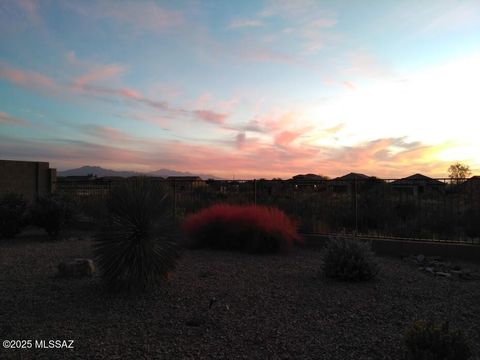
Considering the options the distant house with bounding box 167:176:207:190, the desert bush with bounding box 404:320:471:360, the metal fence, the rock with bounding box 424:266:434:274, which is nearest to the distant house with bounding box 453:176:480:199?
the metal fence

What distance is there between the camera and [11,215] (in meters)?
14.9

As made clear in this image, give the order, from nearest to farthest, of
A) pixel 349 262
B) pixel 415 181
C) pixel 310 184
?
pixel 349 262, pixel 415 181, pixel 310 184

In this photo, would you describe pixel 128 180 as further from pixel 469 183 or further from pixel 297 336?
pixel 469 183

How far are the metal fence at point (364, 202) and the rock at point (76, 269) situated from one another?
2.82m

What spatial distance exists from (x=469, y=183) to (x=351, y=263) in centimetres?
591

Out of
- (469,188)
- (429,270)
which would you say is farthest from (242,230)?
(469,188)

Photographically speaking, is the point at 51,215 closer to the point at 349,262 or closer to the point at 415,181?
the point at 349,262

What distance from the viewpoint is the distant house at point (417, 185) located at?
480 inches

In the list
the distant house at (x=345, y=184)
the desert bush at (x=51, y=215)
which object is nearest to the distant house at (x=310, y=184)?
the distant house at (x=345, y=184)

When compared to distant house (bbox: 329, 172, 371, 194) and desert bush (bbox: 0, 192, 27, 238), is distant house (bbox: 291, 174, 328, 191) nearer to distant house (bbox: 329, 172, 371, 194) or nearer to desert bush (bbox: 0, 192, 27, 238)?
distant house (bbox: 329, 172, 371, 194)

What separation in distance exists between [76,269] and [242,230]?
188 inches

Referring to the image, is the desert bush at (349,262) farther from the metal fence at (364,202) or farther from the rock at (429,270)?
the metal fence at (364,202)

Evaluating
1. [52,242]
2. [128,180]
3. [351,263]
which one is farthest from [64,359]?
[52,242]

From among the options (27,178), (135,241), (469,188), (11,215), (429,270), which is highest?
(27,178)
